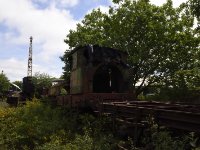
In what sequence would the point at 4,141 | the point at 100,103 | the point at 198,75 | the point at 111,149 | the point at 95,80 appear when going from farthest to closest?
1. the point at 198,75
2. the point at 95,80
3. the point at 100,103
4. the point at 4,141
5. the point at 111,149

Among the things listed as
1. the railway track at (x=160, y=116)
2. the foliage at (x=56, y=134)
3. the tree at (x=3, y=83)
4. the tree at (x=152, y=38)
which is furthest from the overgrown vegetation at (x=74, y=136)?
the tree at (x=3, y=83)

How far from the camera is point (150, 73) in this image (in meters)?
31.7

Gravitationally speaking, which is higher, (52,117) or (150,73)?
(150,73)

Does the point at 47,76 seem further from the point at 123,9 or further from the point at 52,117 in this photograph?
the point at 52,117

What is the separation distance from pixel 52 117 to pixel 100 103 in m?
4.22

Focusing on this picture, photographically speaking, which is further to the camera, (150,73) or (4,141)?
(150,73)

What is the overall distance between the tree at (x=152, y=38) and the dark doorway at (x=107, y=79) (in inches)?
410

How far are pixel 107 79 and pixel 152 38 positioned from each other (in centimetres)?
1187

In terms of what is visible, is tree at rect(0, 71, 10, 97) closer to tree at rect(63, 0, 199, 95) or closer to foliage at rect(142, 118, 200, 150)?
tree at rect(63, 0, 199, 95)

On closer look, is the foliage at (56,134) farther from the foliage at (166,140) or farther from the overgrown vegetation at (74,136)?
the foliage at (166,140)

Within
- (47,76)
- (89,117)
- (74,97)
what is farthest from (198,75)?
(47,76)

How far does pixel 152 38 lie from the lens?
1170 inches

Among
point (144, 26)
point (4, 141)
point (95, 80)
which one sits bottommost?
point (4, 141)

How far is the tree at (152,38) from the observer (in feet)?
97.5
